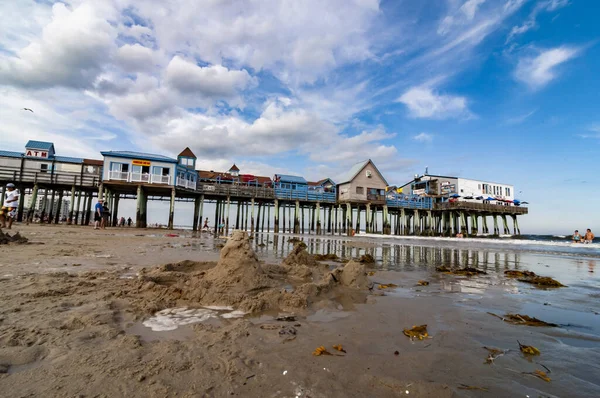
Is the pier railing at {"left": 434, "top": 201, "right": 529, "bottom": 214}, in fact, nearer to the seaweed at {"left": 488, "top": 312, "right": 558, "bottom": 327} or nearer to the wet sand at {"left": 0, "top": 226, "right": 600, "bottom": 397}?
the wet sand at {"left": 0, "top": 226, "right": 600, "bottom": 397}

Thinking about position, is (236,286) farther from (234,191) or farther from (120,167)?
(234,191)

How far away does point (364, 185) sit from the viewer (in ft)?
161

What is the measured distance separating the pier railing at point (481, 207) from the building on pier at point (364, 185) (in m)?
12.9

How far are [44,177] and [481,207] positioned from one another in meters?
69.2

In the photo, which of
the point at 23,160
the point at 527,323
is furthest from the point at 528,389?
the point at 23,160

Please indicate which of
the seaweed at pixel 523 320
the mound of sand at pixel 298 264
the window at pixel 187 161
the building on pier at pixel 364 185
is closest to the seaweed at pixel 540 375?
the seaweed at pixel 523 320

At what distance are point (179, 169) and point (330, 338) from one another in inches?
1394

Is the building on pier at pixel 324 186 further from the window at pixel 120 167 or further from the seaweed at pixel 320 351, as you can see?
the seaweed at pixel 320 351

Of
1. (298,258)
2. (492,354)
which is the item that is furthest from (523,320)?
(298,258)

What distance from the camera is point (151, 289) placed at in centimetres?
482

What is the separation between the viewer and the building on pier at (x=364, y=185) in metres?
48.3

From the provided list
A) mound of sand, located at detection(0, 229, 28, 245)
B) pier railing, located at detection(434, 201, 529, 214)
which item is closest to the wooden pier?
pier railing, located at detection(434, 201, 529, 214)

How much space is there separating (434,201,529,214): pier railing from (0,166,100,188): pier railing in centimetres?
5661

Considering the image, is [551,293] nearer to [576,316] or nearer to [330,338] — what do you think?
[576,316]
